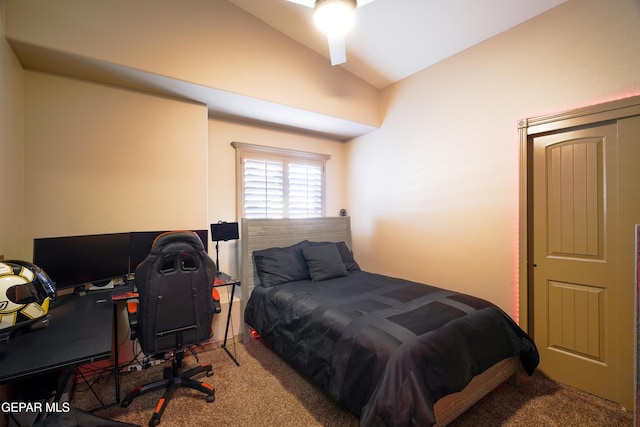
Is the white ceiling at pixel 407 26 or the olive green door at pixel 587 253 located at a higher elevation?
the white ceiling at pixel 407 26

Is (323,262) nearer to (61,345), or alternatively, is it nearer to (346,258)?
(346,258)

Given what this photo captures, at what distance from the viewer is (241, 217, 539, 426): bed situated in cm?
153

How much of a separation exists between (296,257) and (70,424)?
87.4 inches

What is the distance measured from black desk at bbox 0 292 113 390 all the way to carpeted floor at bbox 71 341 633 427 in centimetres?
79

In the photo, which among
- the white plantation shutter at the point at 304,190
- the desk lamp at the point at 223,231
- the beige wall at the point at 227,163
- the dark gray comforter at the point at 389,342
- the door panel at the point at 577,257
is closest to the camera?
the dark gray comforter at the point at 389,342

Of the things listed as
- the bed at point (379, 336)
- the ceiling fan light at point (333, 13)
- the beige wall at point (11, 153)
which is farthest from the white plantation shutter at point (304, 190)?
the beige wall at point (11, 153)

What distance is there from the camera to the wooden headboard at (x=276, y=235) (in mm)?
3107

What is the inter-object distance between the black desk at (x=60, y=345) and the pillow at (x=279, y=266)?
1417 millimetres

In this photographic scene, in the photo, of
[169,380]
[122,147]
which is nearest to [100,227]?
[122,147]

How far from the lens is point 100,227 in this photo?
249cm

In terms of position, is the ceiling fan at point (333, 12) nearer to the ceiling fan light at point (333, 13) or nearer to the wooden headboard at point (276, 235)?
the ceiling fan light at point (333, 13)

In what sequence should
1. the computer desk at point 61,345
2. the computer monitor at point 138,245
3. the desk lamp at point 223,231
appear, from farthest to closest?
the desk lamp at point 223,231 → the computer monitor at point 138,245 → the computer desk at point 61,345

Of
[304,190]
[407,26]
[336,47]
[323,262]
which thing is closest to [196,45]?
[336,47]

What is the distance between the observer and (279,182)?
12.6 feet
